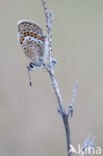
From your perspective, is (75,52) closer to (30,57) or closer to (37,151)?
(37,151)

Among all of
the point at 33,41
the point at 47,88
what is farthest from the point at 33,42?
the point at 47,88

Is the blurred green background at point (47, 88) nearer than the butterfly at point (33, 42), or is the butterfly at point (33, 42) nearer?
the butterfly at point (33, 42)

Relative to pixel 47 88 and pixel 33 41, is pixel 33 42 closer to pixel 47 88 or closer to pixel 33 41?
pixel 33 41

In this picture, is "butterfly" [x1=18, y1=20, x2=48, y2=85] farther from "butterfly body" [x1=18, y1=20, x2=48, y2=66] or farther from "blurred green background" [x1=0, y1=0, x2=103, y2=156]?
"blurred green background" [x1=0, y1=0, x2=103, y2=156]

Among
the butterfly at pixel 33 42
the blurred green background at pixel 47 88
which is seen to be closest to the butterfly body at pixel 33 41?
the butterfly at pixel 33 42

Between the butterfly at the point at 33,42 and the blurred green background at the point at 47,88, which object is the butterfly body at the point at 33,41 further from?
the blurred green background at the point at 47,88

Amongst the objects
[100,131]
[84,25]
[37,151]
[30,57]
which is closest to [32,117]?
[37,151]

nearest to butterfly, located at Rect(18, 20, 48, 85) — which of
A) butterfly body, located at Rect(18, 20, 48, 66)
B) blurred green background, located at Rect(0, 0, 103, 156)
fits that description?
butterfly body, located at Rect(18, 20, 48, 66)
